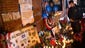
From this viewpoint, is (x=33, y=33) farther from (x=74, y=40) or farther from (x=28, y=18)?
(x=74, y=40)

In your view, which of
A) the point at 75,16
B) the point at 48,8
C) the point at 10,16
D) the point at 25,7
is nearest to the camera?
the point at 10,16

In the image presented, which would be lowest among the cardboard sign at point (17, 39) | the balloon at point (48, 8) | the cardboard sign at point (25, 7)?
the cardboard sign at point (17, 39)

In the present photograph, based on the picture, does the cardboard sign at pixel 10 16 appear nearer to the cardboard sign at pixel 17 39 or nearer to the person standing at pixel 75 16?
the cardboard sign at pixel 17 39

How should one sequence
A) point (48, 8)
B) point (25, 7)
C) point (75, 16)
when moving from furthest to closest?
1. point (75, 16)
2. point (48, 8)
3. point (25, 7)

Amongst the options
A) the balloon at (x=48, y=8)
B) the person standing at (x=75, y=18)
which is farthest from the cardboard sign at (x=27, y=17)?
the person standing at (x=75, y=18)

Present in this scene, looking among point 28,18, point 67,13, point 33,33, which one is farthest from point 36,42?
point 67,13

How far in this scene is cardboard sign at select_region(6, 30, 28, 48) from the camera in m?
1.27

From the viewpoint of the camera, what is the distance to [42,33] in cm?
167

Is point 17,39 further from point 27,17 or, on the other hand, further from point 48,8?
point 48,8

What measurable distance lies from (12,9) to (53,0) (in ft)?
1.85

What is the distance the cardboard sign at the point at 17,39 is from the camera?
50.1 inches

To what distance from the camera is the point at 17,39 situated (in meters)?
1.35

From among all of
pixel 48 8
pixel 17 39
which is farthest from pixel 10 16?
pixel 48 8

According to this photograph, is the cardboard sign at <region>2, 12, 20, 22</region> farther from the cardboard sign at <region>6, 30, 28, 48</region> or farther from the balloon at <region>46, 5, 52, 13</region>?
the balloon at <region>46, 5, 52, 13</region>
